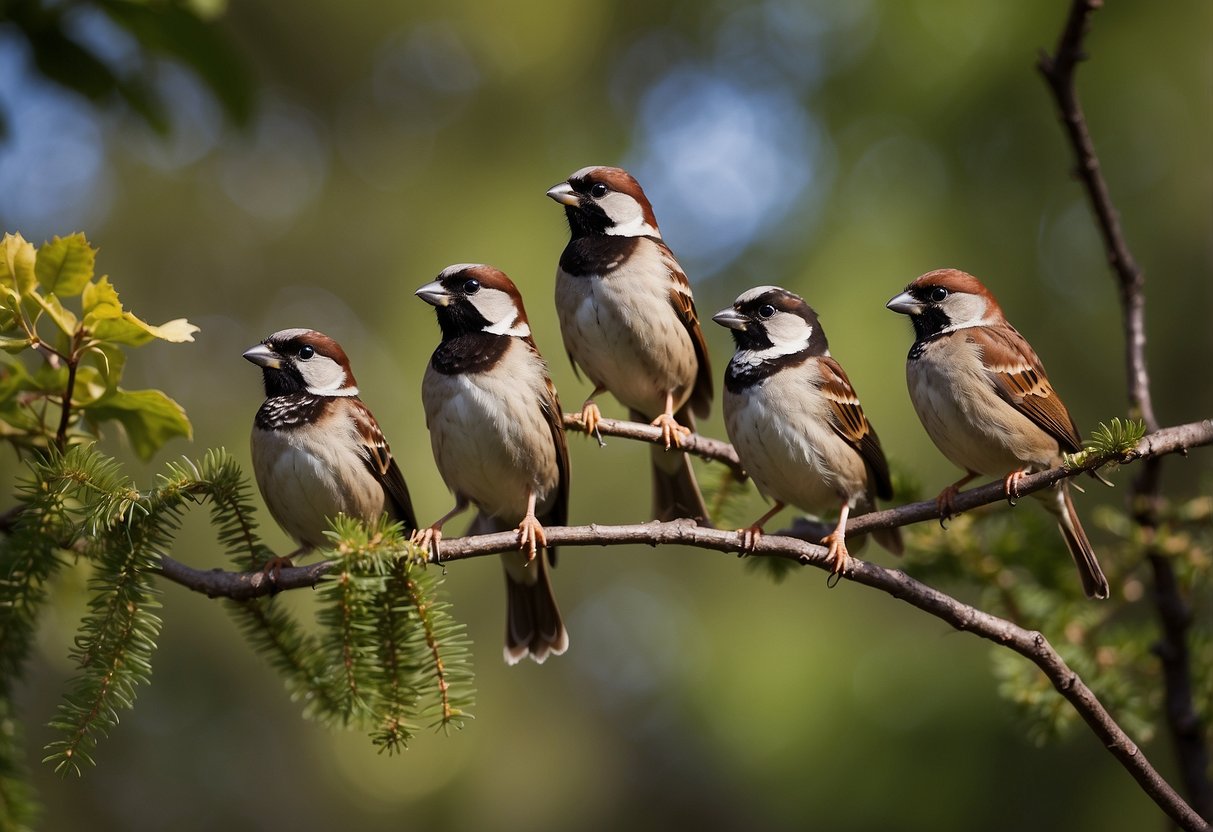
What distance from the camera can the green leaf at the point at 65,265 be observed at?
7.06 ft

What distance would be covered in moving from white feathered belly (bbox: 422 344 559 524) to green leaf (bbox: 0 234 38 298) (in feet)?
3.78

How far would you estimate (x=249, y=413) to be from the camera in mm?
7227

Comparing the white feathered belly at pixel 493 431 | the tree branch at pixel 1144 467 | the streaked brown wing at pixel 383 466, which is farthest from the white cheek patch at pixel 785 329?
the streaked brown wing at pixel 383 466

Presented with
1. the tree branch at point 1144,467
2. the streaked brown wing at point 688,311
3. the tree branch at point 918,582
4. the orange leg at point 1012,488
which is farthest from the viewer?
the streaked brown wing at point 688,311

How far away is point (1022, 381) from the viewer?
301 centimetres

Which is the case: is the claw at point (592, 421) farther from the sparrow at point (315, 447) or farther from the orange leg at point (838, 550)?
the orange leg at point (838, 550)

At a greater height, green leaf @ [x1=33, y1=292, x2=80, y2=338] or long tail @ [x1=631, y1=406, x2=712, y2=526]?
green leaf @ [x1=33, y1=292, x2=80, y2=338]

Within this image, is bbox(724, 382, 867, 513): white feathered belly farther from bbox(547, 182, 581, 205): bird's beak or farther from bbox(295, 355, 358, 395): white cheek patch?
bbox(295, 355, 358, 395): white cheek patch

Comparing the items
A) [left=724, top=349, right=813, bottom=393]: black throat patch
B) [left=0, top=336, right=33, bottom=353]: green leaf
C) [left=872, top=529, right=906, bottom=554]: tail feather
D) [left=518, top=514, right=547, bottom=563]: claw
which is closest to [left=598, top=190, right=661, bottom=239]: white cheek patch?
[left=724, top=349, right=813, bottom=393]: black throat patch

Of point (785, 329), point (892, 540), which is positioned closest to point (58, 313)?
point (785, 329)

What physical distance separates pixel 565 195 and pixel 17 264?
1637 millimetres

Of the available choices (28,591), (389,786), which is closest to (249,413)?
(389,786)

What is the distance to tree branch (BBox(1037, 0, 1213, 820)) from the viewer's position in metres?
2.69

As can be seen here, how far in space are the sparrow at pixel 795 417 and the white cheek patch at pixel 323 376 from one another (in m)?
1.07
